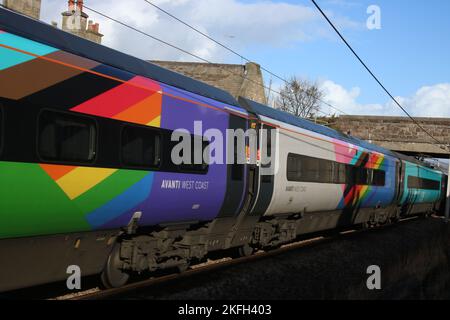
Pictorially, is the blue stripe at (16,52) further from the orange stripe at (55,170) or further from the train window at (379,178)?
the train window at (379,178)

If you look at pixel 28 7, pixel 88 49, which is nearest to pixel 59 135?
pixel 88 49

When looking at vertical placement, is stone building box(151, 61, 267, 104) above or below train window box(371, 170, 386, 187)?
above

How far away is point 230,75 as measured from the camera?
116 feet

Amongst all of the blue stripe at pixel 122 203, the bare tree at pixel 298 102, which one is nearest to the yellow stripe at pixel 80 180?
the blue stripe at pixel 122 203

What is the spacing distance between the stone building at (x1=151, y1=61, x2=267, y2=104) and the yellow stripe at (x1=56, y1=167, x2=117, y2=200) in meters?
28.8

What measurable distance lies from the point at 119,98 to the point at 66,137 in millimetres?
966

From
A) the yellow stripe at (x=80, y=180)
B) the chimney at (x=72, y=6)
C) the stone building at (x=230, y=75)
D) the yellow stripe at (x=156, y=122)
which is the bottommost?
the yellow stripe at (x=80, y=180)

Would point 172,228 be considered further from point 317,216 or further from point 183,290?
point 317,216

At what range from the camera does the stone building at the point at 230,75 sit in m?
34.8

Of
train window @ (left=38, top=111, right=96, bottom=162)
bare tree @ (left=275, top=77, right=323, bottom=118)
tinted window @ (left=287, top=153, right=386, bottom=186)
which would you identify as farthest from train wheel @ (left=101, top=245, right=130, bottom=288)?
bare tree @ (left=275, top=77, right=323, bottom=118)

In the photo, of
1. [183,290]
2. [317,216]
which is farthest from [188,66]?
[183,290]

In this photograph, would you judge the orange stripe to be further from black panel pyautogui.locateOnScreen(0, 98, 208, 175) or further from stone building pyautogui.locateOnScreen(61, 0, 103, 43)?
stone building pyautogui.locateOnScreen(61, 0, 103, 43)

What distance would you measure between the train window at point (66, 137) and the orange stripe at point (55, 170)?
3.2 inches

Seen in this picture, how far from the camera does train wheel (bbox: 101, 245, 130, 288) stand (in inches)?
268
